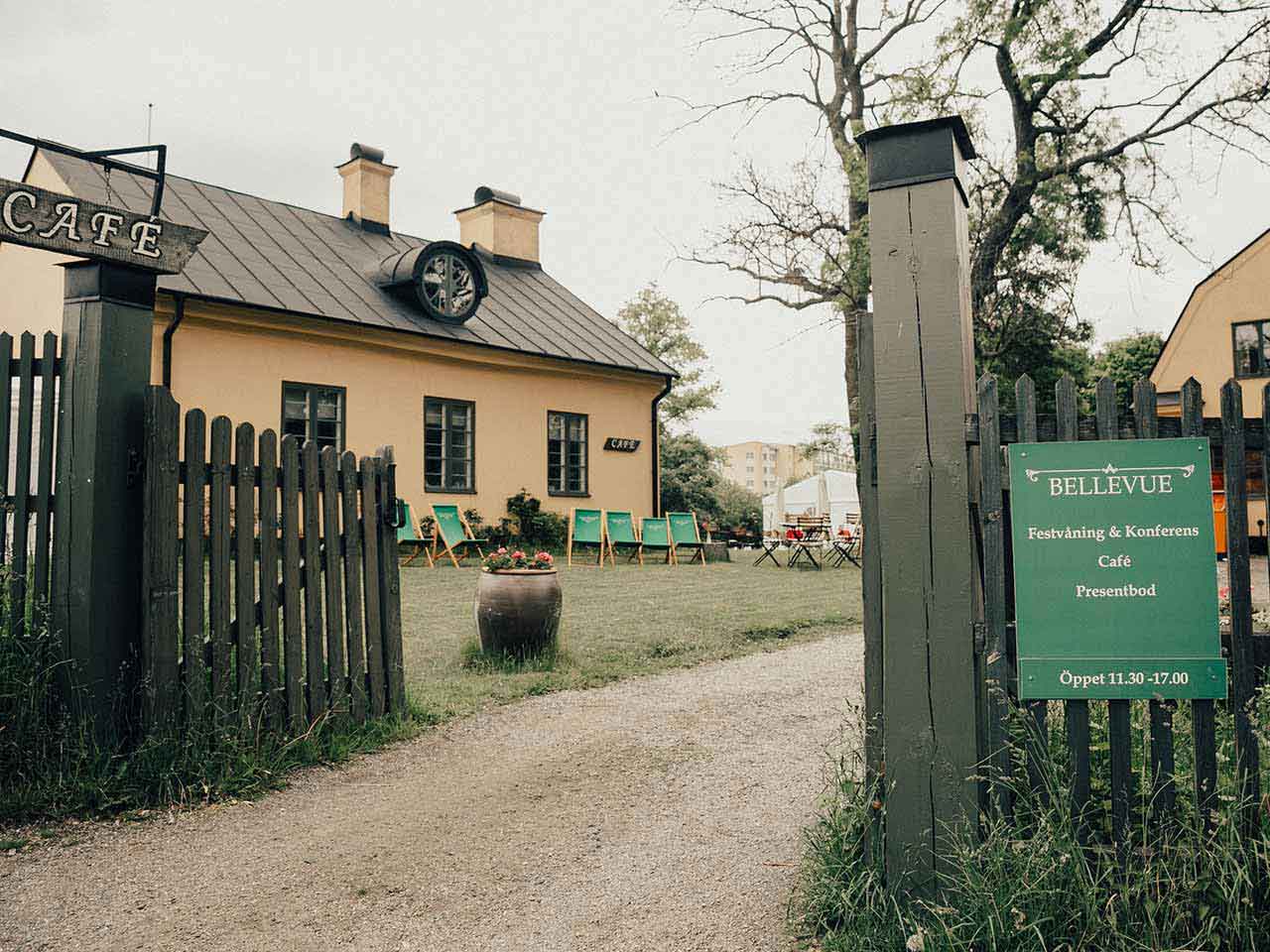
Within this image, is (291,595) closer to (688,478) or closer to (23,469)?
(23,469)

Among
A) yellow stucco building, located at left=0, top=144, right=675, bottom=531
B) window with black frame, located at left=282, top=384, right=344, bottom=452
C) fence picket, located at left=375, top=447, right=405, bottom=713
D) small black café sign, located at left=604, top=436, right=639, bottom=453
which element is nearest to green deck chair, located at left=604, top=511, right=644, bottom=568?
yellow stucco building, located at left=0, top=144, right=675, bottom=531

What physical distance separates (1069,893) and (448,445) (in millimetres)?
16539

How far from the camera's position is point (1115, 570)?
252cm

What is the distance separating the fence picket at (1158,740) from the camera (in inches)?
97.8

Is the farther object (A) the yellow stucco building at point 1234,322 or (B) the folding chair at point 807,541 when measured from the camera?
(A) the yellow stucco building at point 1234,322

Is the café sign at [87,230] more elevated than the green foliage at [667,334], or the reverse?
the green foliage at [667,334]

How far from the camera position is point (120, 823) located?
371cm

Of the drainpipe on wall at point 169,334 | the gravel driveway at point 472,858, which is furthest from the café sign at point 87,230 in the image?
the drainpipe on wall at point 169,334

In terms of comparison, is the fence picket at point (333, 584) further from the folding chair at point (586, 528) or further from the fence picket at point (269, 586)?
the folding chair at point (586, 528)

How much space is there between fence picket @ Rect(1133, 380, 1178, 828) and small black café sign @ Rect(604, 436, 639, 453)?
1817 centimetres

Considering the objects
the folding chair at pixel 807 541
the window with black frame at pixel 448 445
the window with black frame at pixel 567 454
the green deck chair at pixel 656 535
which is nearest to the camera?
the green deck chair at pixel 656 535

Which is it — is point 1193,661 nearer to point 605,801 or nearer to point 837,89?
point 605,801

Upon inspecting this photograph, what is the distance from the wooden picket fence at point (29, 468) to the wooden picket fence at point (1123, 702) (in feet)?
12.8

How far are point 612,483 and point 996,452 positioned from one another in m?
18.2
